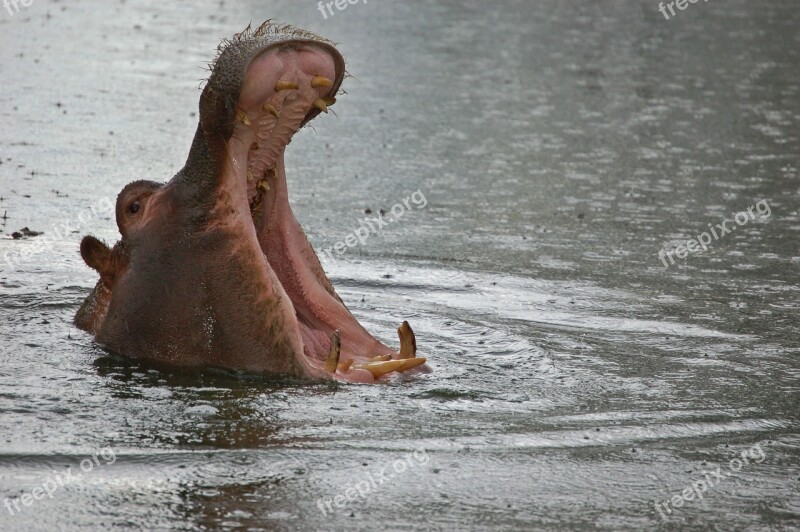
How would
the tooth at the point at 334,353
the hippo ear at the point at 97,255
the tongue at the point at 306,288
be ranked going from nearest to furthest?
1. the tooth at the point at 334,353
2. the hippo ear at the point at 97,255
3. the tongue at the point at 306,288

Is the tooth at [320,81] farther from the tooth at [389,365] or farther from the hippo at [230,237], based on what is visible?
the tooth at [389,365]

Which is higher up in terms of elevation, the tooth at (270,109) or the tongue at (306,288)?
the tooth at (270,109)

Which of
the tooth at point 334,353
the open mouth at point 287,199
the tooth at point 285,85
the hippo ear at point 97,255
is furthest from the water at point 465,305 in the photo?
the tooth at point 285,85

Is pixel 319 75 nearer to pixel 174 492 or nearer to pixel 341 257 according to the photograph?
pixel 174 492

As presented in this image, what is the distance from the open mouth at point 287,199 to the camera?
16.6 ft

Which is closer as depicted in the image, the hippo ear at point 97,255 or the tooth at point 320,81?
the tooth at point 320,81

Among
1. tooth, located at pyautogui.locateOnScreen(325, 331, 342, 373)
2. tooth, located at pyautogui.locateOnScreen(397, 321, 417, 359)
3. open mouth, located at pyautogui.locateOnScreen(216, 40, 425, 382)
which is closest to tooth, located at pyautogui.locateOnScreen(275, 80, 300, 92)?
open mouth, located at pyautogui.locateOnScreen(216, 40, 425, 382)

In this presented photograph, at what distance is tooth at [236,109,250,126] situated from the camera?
5.04 m

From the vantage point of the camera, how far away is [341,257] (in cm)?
803

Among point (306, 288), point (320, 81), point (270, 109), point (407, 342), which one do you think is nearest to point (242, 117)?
point (270, 109)

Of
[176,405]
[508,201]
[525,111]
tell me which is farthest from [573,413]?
[525,111]

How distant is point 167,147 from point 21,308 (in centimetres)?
458

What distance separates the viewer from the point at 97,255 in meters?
5.46

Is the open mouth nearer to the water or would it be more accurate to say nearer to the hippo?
the hippo
